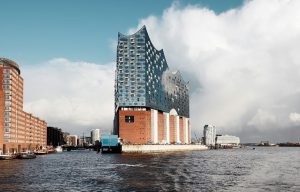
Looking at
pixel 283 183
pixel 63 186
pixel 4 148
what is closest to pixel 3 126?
pixel 4 148

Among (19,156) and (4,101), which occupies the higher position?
(4,101)

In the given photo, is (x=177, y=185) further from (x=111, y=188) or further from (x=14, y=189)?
(x=14, y=189)

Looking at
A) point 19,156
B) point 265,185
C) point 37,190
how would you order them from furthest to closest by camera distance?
point 19,156 → point 265,185 → point 37,190

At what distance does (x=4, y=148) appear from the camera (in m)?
193

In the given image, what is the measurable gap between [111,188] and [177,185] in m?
10.5

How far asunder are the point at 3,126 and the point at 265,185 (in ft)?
516

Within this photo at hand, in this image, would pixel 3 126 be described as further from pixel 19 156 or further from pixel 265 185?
pixel 265 185

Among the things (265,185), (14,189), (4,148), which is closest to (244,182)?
(265,185)

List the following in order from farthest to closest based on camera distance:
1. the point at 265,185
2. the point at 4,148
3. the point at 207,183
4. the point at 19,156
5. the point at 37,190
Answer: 1. the point at 4,148
2. the point at 19,156
3. the point at 207,183
4. the point at 265,185
5. the point at 37,190

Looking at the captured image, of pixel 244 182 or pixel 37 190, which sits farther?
pixel 244 182

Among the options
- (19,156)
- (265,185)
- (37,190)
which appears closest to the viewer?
(37,190)

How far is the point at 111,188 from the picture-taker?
61688 millimetres

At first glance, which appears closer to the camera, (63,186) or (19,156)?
(63,186)

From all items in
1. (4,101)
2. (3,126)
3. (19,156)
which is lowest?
(19,156)
